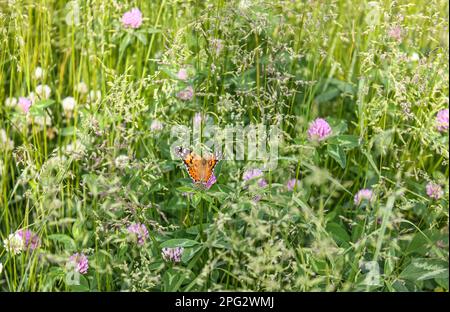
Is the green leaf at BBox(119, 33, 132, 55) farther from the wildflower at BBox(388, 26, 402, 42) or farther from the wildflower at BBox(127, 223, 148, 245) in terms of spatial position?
the wildflower at BBox(388, 26, 402, 42)

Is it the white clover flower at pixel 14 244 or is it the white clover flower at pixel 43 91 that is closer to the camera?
the white clover flower at pixel 14 244

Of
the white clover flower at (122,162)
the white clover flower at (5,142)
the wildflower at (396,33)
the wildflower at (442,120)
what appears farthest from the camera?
the wildflower at (442,120)

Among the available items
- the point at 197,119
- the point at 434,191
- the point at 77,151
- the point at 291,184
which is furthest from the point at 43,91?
the point at 434,191

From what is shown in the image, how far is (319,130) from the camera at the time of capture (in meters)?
1.70

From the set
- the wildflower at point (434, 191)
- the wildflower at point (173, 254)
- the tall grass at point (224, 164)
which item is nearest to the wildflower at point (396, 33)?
the tall grass at point (224, 164)

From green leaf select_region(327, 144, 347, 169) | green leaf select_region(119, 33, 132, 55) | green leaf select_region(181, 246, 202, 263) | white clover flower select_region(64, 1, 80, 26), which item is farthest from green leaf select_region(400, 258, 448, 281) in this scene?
white clover flower select_region(64, 1, 80, 26)

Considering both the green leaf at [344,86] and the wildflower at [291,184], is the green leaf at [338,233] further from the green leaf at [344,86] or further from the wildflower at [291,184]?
the green leaf at [344,86]

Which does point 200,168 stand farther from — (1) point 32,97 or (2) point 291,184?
(1) point 32,97

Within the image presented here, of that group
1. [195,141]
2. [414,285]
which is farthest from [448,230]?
[195,141]

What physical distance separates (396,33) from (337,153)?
317mm

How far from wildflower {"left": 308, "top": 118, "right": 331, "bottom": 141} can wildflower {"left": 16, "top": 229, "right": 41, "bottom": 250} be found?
0.62m

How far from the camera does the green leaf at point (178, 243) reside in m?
1.46

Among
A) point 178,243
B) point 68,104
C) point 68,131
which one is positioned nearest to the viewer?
point 178,243
